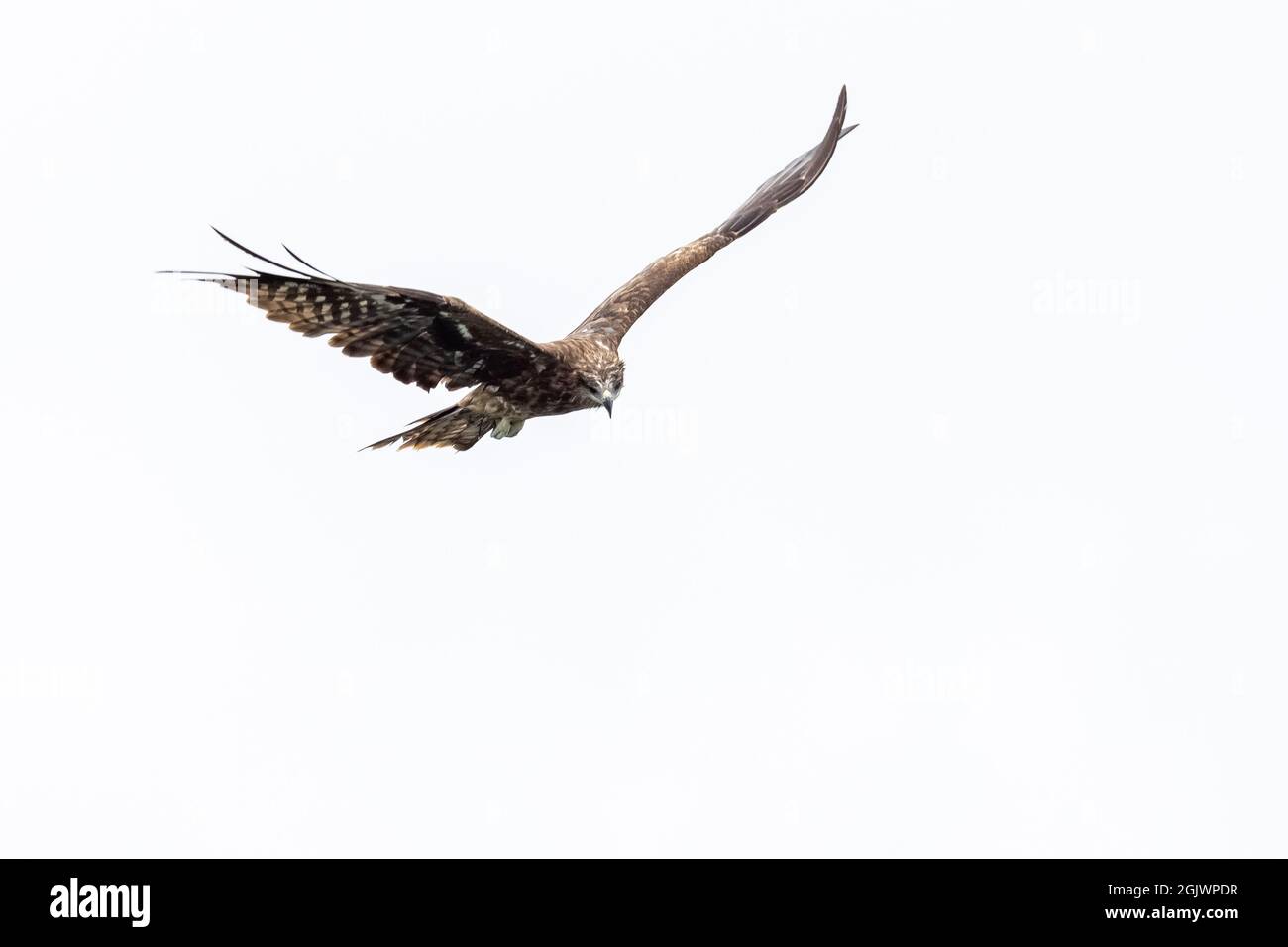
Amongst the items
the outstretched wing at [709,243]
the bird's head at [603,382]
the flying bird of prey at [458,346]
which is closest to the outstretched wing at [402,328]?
the flying bird of prey at [458,346]

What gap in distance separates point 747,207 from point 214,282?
7.43 m

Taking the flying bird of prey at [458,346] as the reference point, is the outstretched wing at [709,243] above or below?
above

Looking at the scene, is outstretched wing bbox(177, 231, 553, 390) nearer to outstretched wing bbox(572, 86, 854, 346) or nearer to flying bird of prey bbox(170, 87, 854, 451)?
flying bird of prey bbox(170, 87, 854, 451)

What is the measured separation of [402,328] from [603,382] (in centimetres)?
194

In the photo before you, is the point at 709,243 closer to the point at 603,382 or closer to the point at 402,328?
the point at 603,382

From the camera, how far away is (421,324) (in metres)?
11.5

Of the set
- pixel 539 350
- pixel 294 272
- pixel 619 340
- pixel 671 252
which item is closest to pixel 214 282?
pixel 294 272

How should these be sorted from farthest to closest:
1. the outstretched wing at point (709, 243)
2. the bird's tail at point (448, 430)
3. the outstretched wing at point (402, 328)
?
1. the outstretched wing at point (709, 243)
2. the bird's tail at point (448, 430)
3. the outstretched wing at point (402, 328)

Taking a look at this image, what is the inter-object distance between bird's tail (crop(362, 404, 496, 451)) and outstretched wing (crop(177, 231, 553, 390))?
464mm

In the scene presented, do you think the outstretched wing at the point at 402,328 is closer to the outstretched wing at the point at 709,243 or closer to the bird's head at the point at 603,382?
the bird's head at the point at 603,382

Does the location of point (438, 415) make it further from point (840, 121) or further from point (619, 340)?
point (840, 121)

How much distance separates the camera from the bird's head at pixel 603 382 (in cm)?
1281

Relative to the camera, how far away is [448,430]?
13.0 meters

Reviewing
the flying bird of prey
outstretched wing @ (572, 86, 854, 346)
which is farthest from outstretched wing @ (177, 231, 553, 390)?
outstretched wing @ (572, 86, 854, 346)
